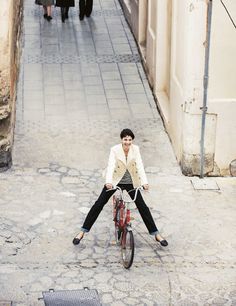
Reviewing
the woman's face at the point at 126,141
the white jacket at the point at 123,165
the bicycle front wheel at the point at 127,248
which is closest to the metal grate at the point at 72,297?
the bicycle front wheel at the point at 127,248

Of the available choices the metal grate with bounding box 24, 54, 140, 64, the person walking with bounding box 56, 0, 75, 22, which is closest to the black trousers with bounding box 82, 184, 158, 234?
the metal grate with bounding box 24, 54, 140, 64

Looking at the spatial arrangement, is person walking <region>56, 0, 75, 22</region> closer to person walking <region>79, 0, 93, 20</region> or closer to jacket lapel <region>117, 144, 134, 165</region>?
person walking <region>79, 0, 93, 20</region>

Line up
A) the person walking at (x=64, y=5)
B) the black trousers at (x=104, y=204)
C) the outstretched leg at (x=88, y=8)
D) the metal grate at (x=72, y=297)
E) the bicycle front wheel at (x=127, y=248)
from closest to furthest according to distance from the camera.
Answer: the metal grate at (x=72, y=297) → the bicycle front wheel at (x=127, y=248) → the black trousers at (x=104, y=204) → the person walking at (x=64, y=5) → the outstretched leg at (x=88, y=8)

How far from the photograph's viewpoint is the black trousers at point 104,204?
9875mm

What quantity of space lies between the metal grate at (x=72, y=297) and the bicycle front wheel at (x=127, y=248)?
0.68m

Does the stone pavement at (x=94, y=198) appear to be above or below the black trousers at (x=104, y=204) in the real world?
below

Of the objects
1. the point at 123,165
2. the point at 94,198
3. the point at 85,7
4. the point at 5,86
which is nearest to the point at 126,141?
Answer: the point at 123,165

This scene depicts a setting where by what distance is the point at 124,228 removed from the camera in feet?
32.2

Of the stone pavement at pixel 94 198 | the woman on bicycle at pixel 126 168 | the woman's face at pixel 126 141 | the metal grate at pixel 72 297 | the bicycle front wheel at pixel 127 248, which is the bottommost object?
the stone pavement at pixel 94 198

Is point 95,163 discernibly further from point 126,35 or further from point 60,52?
point 126,35

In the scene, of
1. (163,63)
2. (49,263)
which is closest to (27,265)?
(49,263)

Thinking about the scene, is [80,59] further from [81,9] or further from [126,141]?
[126,141]

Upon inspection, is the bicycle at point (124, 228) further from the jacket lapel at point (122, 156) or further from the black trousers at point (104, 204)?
the jacket lapel at point (122, 156)

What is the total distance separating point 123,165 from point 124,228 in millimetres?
841
